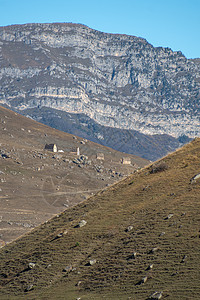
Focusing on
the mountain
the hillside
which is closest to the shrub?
the hillside

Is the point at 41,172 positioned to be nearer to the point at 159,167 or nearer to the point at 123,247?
the point at 159,167

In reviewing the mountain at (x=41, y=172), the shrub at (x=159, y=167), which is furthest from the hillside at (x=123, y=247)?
the mountain at (x=41, y=172)

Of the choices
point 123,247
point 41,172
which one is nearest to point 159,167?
point 123,247

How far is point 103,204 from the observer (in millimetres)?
28891

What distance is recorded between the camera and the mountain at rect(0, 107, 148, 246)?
8000 centimetres

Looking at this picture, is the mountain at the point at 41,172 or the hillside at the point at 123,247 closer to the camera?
the hillside at the point at 123,247

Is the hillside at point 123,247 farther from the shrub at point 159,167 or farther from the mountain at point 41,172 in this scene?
the mountain at point 41,172

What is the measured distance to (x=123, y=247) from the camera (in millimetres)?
22688

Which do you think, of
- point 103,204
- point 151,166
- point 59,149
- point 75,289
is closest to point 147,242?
point 75,289

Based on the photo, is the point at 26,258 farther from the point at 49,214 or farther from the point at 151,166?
the point at 49,214

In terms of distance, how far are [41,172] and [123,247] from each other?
89.9m

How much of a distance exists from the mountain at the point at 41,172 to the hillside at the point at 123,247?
34821mm

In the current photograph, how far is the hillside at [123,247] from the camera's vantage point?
19.9 m

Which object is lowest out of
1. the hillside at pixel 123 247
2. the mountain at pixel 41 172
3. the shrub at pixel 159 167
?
the mountain at pixel 41 172
